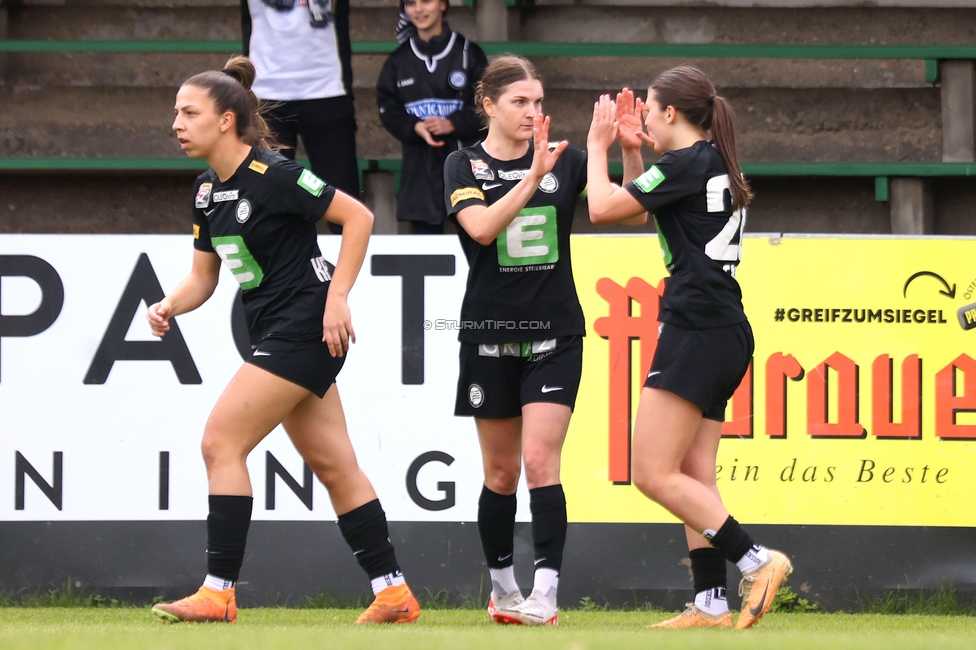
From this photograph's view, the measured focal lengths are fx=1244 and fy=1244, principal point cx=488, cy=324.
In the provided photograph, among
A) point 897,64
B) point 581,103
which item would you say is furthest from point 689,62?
point 897,64

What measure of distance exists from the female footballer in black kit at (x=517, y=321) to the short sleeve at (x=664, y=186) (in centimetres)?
34

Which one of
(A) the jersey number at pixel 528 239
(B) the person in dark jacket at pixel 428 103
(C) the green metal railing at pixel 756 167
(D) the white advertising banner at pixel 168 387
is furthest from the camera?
(C) the green metal railing at pixel 756 167

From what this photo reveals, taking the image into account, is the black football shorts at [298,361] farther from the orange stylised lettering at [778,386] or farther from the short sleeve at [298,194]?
the orange stylised lettering at [778,386]

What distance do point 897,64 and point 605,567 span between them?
4.50 meters

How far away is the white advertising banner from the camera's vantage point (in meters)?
5.87

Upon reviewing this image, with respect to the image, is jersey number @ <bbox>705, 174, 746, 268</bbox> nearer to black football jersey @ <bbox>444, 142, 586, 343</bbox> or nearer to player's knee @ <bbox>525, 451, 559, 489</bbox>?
black football jersey @ <bbox>444, 142, 586, 343</bbox>

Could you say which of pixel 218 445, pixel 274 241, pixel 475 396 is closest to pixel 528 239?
pixel 475 396

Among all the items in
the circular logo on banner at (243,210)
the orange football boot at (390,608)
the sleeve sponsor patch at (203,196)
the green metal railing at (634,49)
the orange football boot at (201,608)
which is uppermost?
the green metal railing at (634,49)

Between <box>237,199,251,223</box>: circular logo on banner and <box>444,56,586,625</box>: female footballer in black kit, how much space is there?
0.75m

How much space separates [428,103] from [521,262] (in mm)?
2780

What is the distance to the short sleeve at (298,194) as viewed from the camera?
4332 millimetres

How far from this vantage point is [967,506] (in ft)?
18.8

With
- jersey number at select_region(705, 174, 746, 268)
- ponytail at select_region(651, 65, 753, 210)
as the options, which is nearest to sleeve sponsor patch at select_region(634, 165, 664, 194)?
jersey number at select_region(705, 174, 746, 268)

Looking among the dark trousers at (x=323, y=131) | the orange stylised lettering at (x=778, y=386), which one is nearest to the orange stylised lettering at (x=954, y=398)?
the orange stylised lettering at (x=778, y=386)
